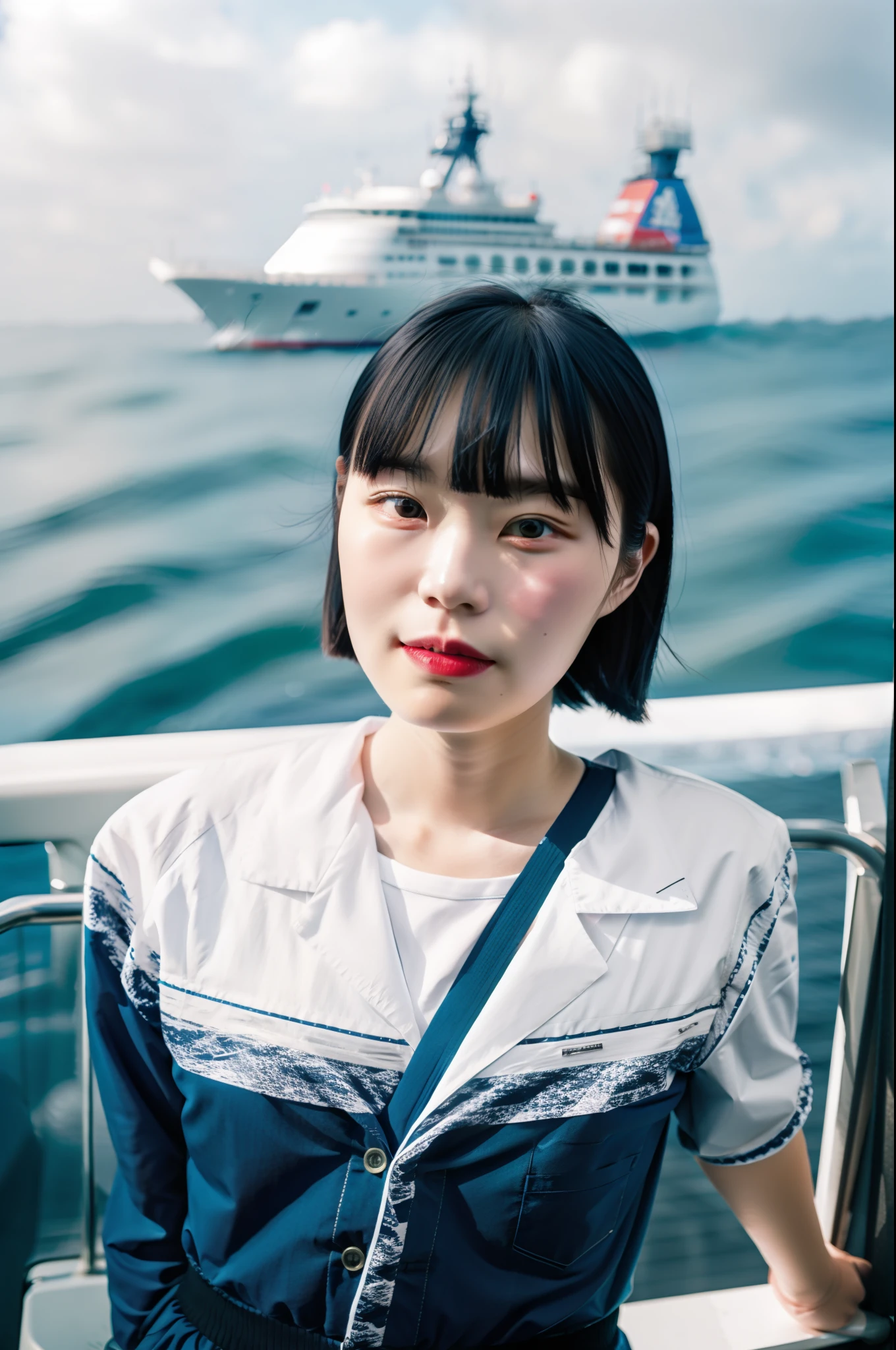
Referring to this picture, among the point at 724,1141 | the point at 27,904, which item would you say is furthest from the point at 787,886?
the point at 27,904

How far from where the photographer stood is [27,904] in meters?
1.07

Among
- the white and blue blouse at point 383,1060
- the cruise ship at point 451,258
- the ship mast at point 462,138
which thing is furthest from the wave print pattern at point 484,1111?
the ship mast at point 462,138

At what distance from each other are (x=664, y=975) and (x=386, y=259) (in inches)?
48.6

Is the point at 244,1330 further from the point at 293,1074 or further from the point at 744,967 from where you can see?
the point at 744,967

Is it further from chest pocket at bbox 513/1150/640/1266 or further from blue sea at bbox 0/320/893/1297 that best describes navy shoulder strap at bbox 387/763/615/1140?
blue sea at bbox 0/320/893/1297

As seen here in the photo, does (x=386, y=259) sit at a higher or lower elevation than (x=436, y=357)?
higher

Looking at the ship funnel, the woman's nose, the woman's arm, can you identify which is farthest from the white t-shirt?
the ship funnel

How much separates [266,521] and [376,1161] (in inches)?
51.4

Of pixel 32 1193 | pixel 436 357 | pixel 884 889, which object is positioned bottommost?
pixel 32 1193

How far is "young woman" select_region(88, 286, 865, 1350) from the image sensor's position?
770mm

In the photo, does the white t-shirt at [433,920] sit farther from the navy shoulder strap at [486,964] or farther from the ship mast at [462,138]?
the ship mast at [462,138]

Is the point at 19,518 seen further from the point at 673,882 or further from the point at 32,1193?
the point at 673,882

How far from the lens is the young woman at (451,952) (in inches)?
30.3

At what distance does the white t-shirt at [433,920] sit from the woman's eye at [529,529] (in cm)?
29
